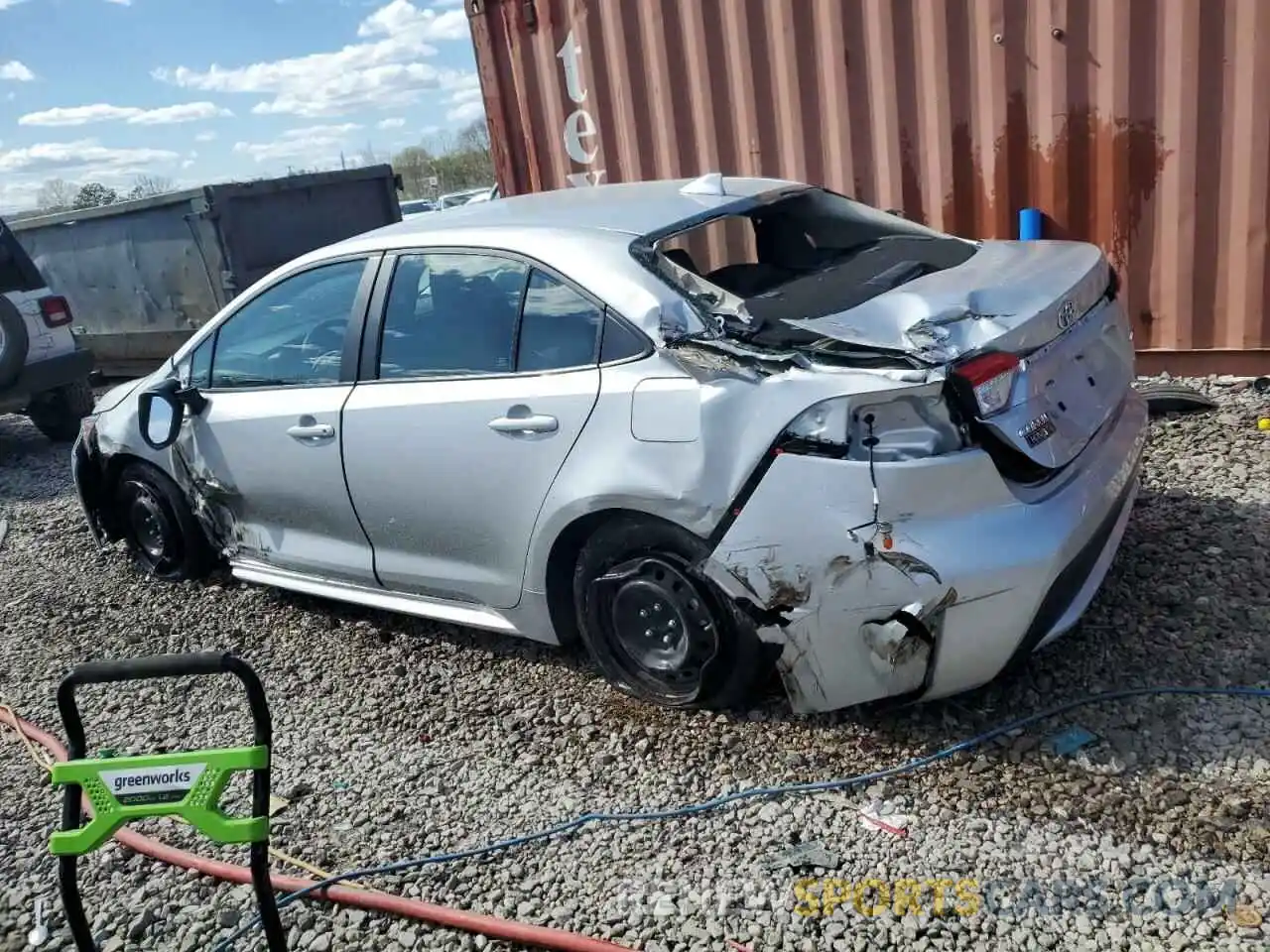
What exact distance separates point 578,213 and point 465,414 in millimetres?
792

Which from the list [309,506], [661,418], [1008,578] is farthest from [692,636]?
[309,506]

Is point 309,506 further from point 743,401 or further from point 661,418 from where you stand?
point 743,401

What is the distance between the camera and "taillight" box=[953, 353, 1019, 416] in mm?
2742

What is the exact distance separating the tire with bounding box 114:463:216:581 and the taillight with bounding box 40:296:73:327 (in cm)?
382

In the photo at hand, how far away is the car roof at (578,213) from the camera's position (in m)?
3.49

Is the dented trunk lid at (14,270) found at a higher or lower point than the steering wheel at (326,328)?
higher

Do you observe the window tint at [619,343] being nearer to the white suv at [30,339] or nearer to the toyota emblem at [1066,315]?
the toyota emblem at [1066,315]

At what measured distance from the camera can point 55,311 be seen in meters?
8.18

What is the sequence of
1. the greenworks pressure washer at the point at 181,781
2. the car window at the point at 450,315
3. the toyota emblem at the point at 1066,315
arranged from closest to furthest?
the greenworks pressure washer at the point at 181,781
the toyota emblem at the point at 1066,315
the car window at the point at 450,315

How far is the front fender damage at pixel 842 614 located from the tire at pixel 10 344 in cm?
676

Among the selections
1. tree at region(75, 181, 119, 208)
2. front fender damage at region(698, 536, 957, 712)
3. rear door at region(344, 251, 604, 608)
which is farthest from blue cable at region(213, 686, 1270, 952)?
tree at region(75, 181, 119, 208)

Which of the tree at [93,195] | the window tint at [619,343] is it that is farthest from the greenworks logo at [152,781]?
the tree at [93,195]

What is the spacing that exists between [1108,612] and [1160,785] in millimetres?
904

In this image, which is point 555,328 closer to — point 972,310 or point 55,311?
point 972,310
